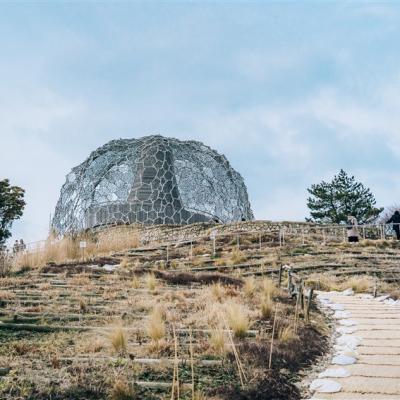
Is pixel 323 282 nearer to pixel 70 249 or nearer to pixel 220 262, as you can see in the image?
pixel 220 262

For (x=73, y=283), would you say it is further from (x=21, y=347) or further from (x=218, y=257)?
(x=218, y=257)

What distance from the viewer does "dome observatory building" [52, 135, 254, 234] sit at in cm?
2991

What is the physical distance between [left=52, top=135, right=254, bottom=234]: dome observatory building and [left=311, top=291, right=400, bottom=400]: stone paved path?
21.4 metres

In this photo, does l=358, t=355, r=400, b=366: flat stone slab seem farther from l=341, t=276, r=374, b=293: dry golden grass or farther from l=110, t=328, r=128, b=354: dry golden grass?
l=341, t=276, r=374, b=293: dry golden grass

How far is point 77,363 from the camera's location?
4676 millimetres

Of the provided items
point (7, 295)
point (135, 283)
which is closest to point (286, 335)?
point (135, 283)

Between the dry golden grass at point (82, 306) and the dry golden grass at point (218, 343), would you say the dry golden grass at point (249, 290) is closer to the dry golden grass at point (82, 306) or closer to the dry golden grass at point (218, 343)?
the dry golden grass at point (82, 306)

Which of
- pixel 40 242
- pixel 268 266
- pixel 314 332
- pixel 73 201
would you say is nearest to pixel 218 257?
pixel 268 266

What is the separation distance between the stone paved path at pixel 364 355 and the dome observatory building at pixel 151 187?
70.2ft

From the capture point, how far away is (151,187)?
3116 centimetres

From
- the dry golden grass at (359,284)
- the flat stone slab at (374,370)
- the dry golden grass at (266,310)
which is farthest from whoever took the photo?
the dry golden grass at (359,284)

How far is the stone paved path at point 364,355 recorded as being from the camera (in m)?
4.52

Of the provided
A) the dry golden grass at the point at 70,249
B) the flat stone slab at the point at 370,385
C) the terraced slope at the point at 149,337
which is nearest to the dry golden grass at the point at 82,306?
the terraced slope at the point at 149,337

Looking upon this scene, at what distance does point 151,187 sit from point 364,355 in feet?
85.3
